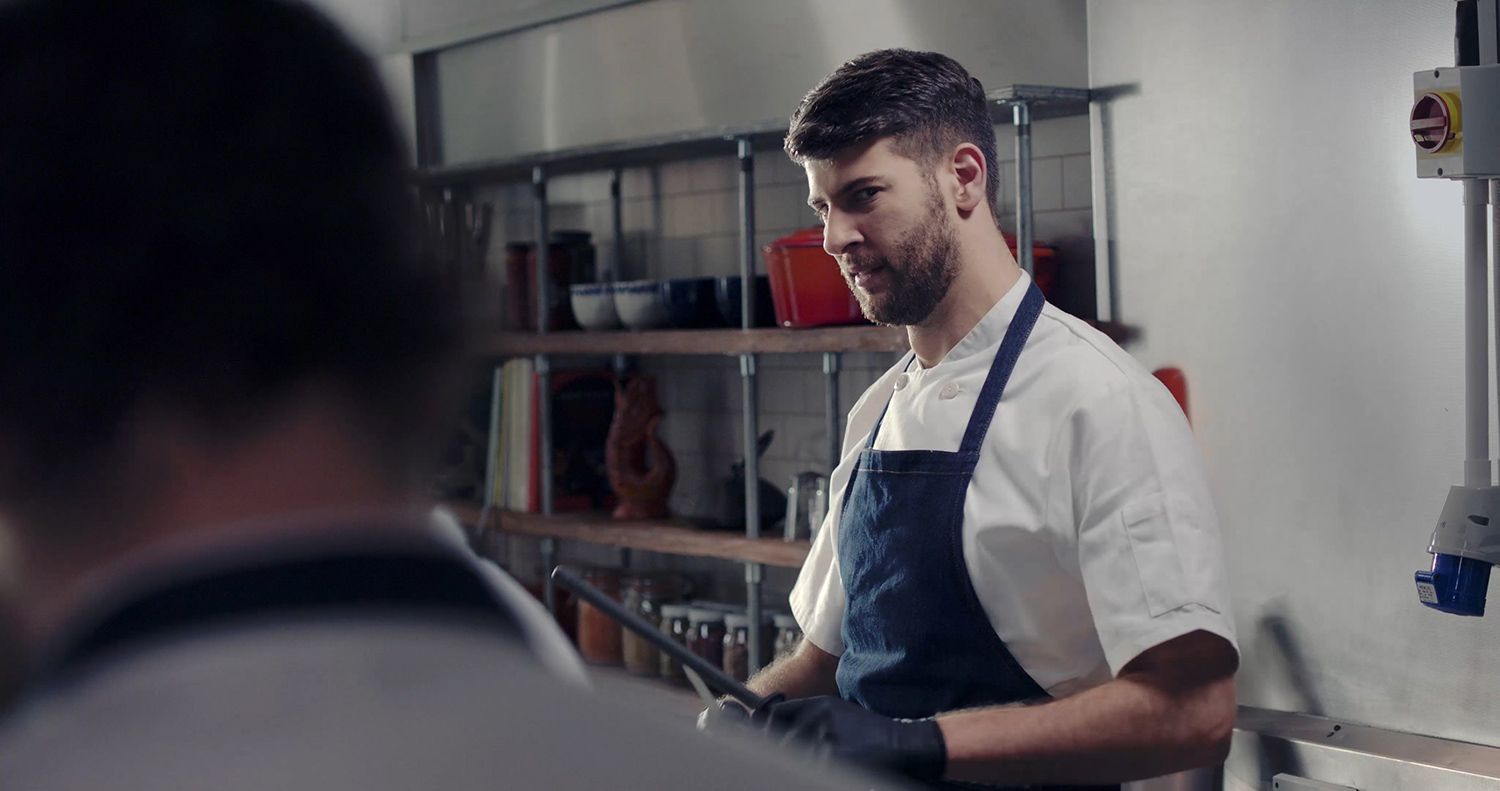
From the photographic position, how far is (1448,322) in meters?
2.25

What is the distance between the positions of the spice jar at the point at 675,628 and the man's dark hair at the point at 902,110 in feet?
6.08

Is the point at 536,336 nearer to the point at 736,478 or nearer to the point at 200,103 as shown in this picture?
the point at 736,478

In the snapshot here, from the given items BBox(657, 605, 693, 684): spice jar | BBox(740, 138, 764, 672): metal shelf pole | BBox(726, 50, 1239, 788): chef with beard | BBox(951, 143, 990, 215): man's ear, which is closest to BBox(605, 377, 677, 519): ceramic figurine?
BBox(657, 605, 693, 684): spice jar

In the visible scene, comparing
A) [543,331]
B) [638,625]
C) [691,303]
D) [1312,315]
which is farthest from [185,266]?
Answer: [543,331]

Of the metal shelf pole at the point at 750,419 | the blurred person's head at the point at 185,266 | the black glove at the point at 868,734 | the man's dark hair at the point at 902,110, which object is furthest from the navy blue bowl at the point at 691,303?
the blurred person's head at the point at 185,266

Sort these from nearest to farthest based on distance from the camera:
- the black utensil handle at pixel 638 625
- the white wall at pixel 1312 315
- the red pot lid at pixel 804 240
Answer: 1. the black utensil handle at pixel 638 625
2. the white wall at pixel 1312 315
3. the red pot lid at pixel 804 240

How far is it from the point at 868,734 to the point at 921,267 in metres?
0.61

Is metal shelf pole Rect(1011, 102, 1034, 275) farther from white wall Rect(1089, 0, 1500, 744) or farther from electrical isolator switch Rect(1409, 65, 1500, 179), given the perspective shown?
electrical isolator switch Rect(1409, 65, 1500, 179)

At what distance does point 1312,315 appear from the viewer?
241cm

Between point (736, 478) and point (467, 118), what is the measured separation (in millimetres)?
1751

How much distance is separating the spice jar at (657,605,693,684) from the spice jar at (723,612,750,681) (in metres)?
0.14

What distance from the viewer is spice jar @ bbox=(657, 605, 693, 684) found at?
3482mm

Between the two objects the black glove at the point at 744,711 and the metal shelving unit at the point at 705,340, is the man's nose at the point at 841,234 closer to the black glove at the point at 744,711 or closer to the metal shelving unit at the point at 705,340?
the black glove at the point at 744,711

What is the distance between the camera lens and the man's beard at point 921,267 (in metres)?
1.77
